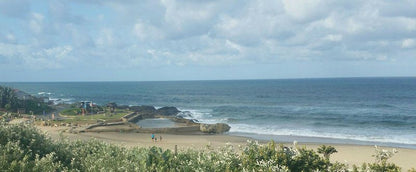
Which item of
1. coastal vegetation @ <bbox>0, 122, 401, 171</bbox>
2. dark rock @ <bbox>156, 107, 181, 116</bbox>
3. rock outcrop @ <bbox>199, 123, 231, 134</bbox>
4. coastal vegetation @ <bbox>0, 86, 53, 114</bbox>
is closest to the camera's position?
coastal vegetation @ <bbox>0, 122, 401, 171</bbox>

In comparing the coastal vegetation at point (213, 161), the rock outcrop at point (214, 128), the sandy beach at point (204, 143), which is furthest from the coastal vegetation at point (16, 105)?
the coastal vegetation at point (213, 161)

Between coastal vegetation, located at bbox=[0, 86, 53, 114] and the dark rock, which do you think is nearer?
coastal vegetation, located at bbox=[0, 86, 53, 114]

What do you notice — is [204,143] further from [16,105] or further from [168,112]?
[16,105]

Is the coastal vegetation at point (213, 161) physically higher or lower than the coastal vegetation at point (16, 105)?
higher

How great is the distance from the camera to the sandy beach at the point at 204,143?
2669 cm

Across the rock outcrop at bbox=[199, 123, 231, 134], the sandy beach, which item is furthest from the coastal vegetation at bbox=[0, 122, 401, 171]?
the rock outcrop at bbox=[199, 123, 231, 134]

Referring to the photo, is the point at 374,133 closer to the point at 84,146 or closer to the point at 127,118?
the point at 127,118

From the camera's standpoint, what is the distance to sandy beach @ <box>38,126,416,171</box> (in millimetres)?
26688

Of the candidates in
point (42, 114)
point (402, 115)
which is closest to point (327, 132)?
point (402, 115)

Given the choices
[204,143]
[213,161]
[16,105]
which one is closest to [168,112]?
[16,105]

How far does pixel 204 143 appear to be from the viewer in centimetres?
3497

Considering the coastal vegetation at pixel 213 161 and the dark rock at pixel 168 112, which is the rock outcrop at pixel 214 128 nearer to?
the dark rock at pixel 168 112

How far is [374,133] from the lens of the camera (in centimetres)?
4016

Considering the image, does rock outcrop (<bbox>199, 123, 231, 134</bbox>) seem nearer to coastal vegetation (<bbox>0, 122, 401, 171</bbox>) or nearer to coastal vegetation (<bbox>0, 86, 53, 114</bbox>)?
coastal vegetation (<bbox>0, 86, 53, 114</bbox>)
